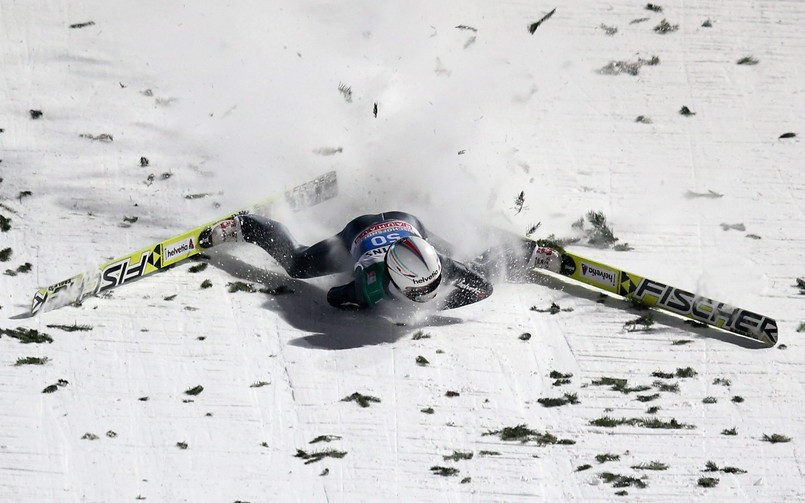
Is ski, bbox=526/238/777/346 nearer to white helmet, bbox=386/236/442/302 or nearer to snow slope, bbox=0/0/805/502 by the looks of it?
snow slope, bbox=0/0/805/502

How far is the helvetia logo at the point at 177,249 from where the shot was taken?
14797mm

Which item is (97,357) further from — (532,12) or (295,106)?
(532,12)

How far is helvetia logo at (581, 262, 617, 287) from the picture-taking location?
48.9 ft

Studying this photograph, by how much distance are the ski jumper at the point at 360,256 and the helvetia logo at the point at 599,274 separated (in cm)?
147

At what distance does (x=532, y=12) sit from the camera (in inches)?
834

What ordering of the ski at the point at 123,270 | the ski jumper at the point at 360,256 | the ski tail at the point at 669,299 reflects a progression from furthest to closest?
the ski tail at the point at 669,299 < the ski at the point at 123,270 < the ski jumper at the point at 360,256

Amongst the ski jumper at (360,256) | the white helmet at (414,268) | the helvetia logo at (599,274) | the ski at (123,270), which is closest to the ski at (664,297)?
the helvetia logo at (599,274)

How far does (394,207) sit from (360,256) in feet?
7.77

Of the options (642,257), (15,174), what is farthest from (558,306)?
(15,174)

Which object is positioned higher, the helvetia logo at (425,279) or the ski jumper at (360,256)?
the ski jumper at (360,256)

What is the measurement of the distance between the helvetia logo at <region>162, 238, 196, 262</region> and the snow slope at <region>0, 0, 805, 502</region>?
9.3 inches

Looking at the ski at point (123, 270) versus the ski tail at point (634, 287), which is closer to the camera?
the ski at point (123, 270)

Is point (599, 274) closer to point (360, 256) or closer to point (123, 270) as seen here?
point (360, 256)

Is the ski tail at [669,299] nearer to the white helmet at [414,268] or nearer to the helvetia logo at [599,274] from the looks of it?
the helvetia logo at [599,274]
